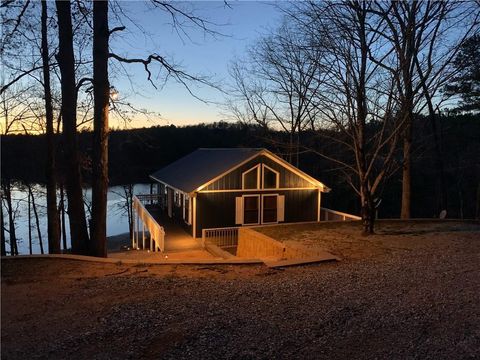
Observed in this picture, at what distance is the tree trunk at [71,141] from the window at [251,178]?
9.28m

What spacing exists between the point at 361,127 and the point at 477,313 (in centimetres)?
624

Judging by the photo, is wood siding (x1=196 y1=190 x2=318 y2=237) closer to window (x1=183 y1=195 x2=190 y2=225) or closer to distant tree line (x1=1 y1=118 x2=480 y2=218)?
window (x1=183 y1=195 x2=190 y2=225)

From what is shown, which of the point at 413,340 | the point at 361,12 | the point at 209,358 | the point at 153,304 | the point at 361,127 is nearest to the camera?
the point at 209,358

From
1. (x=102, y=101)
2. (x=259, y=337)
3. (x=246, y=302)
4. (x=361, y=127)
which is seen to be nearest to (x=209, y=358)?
(x=259, y=337)

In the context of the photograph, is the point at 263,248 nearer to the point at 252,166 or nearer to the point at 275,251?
the point at 275,251

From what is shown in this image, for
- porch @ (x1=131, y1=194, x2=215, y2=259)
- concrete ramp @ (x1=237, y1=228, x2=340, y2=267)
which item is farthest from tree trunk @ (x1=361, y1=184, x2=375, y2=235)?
porch @ (x1=131, y1=194, x2=215, y2=259)

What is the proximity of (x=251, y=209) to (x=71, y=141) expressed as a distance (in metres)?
10.2

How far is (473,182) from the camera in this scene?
30.6 m

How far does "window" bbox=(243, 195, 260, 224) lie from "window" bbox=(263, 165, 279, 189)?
72 centimetres

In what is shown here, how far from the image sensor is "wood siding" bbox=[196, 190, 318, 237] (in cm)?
1658

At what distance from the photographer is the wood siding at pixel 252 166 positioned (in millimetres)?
16719

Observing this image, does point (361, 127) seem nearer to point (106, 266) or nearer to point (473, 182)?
point (106, 266)

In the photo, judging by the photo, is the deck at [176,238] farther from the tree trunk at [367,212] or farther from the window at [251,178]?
the tree trunk at [367,212]

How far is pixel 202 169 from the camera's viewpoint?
19.5 metres
